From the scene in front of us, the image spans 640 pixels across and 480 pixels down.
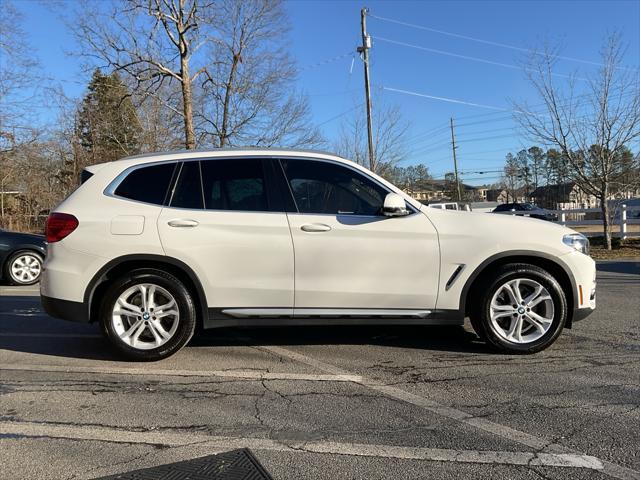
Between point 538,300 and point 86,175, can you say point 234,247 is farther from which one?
point 538,300

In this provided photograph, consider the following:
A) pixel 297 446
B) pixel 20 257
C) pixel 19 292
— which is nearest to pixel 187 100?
pixel 20 257

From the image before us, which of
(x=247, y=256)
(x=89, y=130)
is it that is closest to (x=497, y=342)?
(x=247, y=256)

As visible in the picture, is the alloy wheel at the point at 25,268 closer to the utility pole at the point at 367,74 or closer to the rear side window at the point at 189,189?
the rear side window at the point at 189,189

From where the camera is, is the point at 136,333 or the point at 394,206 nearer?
the point at 394,206

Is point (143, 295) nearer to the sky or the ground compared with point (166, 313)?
nearer to the sky

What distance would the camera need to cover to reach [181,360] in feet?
15.3

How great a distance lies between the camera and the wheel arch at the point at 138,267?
443 centimetres

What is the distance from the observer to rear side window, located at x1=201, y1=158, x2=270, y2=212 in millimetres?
4566

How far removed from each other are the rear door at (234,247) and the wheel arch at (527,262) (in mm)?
1602

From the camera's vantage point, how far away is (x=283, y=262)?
176 inches

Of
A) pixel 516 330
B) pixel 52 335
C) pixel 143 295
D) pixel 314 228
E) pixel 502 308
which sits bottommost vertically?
pixel 52 335

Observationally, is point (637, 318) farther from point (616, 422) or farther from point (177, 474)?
point (177, 474)

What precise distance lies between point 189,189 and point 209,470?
258 centimetres

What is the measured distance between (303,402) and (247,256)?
140 cm
